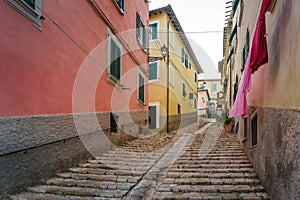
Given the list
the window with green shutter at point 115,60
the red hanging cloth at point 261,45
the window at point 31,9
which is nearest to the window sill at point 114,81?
the window with green shutter at point 115,60

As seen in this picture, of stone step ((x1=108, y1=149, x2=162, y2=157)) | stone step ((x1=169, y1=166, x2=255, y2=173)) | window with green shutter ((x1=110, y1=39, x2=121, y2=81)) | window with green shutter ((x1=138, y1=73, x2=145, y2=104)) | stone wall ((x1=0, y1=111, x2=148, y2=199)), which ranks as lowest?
stone step ((x1=108, y1=149, x2=162, y2=157))

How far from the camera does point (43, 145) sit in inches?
183

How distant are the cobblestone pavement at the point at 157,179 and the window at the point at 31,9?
290 cm

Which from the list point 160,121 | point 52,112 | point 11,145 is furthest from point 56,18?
point 160,121

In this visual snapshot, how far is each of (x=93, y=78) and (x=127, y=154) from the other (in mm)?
2456

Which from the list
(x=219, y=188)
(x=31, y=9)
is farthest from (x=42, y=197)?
(x=31, y=9)

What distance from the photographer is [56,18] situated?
5.20 meters

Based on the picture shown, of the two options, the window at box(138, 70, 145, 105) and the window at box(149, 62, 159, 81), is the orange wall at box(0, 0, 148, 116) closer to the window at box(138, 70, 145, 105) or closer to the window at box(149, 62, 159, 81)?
the window at box(138, 70, 145, 105)

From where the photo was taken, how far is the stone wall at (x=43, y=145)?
3766 mm

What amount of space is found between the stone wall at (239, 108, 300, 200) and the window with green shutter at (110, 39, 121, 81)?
17.5ft

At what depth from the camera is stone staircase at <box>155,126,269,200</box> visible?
4062 millimetres

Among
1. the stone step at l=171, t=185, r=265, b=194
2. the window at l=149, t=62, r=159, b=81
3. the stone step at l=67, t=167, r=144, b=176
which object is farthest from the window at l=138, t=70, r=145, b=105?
the stone step at l=171, t=185, r=265, b=194

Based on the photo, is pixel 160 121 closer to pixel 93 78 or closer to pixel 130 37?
pixel 130 37

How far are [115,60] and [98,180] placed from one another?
16.8 ft
